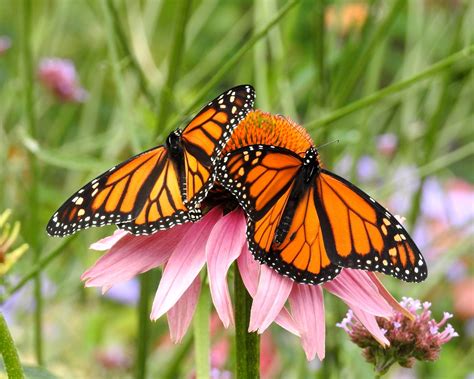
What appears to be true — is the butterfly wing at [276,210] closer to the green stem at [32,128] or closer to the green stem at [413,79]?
the green stem at [413,79]

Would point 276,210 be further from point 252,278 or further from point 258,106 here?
point 258,106

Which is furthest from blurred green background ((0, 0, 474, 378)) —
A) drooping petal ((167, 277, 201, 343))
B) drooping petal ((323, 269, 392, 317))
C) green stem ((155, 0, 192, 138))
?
drooping petal ((323, 269, 392, 317))

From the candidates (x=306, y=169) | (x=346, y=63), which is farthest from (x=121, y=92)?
(x=306, y=169)

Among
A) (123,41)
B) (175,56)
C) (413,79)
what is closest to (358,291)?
(413,79)

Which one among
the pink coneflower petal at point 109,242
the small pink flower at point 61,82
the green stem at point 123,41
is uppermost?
the small pink flower at point 61,82

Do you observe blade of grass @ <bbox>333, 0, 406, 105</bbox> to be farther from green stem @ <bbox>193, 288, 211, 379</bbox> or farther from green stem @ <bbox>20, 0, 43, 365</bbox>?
green stem @ <bbox>193, 288, 211, 379</bbox>

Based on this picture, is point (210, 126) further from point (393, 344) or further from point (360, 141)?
point (360, 141)

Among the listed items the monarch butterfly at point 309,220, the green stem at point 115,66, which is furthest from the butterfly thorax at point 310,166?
the green stem at point 115,66
